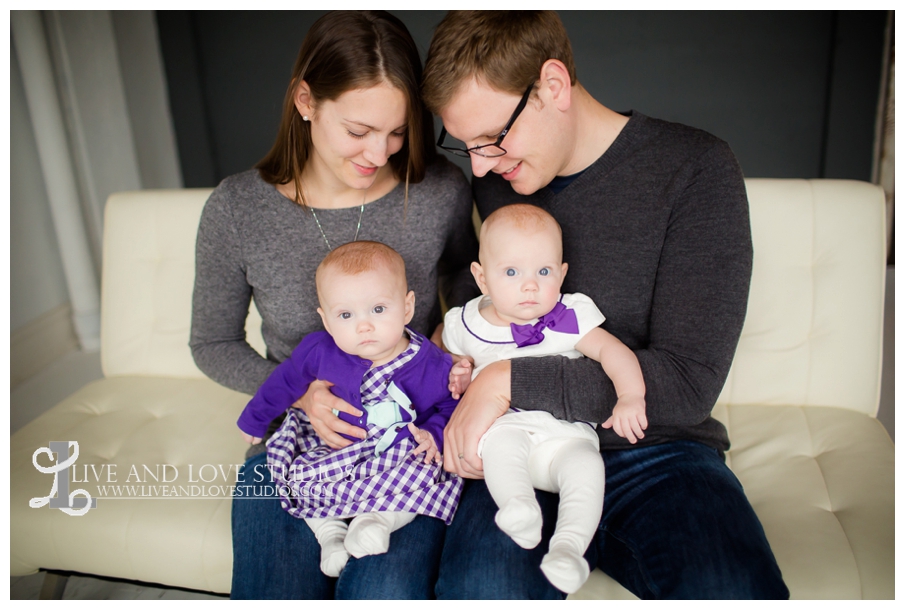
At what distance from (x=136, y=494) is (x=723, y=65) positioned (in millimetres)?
3041

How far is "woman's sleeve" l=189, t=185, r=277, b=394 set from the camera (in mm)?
1492

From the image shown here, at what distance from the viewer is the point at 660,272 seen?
1342 mm

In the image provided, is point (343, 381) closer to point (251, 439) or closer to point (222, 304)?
point (251, 439)

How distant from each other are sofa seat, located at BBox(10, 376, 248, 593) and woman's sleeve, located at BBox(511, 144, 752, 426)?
800 mm

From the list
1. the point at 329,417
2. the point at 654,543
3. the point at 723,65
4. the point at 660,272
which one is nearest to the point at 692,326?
the point at 660,272

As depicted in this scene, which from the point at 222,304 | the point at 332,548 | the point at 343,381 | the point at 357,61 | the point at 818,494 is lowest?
the point at 818,494

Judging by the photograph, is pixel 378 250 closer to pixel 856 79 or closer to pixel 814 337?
pixel 814 337

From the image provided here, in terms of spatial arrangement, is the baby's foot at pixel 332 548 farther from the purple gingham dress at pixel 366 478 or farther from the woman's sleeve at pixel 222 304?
the woman's sleeve at pixel 222 304

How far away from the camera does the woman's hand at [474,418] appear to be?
49.3 inches

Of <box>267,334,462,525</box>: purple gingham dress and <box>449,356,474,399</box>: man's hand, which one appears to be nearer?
<box>267,334,462,525</box>: purple gingham dress

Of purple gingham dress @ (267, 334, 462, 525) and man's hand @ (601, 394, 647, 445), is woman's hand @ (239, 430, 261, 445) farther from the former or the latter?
man's hand @ (601, 394, 647, 445)

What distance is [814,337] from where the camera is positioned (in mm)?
1737

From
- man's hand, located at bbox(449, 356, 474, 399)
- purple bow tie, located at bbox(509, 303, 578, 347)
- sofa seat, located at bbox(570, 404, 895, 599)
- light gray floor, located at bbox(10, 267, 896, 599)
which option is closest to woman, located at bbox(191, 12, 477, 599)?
man's hand, located at bbox(449, 356, 474, 399)

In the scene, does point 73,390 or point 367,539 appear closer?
point 367,539
